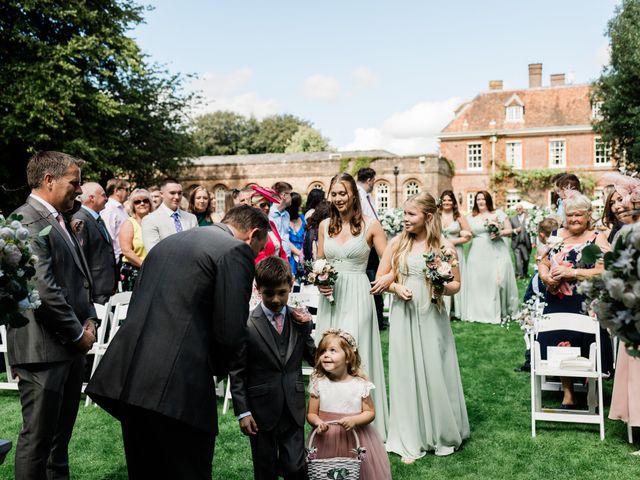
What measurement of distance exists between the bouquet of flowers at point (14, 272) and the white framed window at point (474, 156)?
48.2 meters

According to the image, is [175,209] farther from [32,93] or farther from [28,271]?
[32,93]

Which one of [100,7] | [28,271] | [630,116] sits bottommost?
[28,271]

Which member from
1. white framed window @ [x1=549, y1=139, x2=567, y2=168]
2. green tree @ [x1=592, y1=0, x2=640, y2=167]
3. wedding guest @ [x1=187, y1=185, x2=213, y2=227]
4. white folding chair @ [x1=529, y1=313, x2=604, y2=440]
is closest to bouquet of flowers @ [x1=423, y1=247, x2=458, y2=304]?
white folding chair @ [x1=529, y1=313, x2=604, y2=440]

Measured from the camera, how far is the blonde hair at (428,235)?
5.33m

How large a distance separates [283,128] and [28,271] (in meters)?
75.9

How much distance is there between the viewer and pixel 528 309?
6.04m

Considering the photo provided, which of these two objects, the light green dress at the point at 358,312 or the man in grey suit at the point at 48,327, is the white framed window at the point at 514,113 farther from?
the man in grey suit at the point at 48,327

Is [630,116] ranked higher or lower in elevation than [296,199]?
higher

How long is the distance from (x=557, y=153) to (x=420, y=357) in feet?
151

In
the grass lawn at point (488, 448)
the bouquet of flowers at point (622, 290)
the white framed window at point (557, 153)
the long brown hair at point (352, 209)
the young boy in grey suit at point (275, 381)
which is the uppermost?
the white framed window at point (557, 153)

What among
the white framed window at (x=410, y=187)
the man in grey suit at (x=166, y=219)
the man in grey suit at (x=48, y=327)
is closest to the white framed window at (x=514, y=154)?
the white framed window at (x=410, y=187)

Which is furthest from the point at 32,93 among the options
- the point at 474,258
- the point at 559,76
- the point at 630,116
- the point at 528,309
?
the point at 559,76

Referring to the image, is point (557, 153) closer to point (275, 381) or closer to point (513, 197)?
point (513, 197)

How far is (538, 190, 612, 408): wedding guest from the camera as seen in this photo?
599 cm
